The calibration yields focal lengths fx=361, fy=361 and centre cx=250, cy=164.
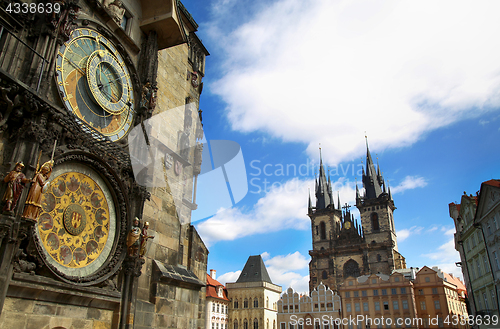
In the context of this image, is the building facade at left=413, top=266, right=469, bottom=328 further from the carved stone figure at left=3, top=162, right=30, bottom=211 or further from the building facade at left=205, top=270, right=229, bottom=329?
the carved stone figure at left=3, top=162, right=30, bottom=211

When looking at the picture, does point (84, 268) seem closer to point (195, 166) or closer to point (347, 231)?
point (195, 166)

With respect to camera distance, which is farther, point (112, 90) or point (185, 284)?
point (185, 284)

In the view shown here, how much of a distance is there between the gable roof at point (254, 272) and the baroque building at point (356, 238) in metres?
9.41

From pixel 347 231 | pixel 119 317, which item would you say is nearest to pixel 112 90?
pixel 119 317

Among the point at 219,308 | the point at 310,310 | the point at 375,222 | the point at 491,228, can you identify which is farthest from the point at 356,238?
the point at 491,228

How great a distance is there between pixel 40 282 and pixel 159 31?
7428mm

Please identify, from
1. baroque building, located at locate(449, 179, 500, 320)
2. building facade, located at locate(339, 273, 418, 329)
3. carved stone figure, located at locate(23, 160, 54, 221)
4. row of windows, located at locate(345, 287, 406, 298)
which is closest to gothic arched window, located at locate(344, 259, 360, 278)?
building facade, located at locate(339, 273, 418, 329)

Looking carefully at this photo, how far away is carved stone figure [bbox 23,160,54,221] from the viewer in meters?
5.48

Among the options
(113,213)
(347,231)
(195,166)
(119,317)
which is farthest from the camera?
(347,231)

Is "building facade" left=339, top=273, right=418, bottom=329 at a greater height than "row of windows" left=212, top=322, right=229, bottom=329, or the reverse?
"building facade" left=339, top=273, right=418, bottom=329

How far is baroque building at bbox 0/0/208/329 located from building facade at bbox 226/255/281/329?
54.1 m

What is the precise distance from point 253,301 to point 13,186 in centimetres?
6136

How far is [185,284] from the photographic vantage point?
9219 mm

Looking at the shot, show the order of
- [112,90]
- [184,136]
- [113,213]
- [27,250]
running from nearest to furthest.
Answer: [27,250]
[113,213]
[112,90]
[184,136]
